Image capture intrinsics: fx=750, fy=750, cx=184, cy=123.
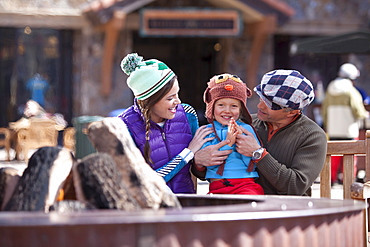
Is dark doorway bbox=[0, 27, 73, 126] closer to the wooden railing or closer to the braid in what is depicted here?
the wooden railing

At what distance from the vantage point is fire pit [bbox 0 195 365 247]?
1.96m

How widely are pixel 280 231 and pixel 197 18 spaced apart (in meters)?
12.3

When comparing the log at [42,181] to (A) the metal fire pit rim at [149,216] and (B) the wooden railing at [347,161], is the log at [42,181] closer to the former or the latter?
(A) the metal fire pit rim at [149,216]

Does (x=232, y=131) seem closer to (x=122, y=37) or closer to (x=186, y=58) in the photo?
(x=122, y=37)

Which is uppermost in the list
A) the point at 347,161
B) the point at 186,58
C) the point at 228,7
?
the point at 228,7

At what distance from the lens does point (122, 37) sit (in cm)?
1499

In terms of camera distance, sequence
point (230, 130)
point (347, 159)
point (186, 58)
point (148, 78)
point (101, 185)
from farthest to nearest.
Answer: point (186, 58) < point (347, 159) < point (230, 130) < point (148, 78) < point (101, 185)

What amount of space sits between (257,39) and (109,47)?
9.56 feet

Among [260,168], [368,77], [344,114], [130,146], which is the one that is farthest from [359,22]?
[130,146]

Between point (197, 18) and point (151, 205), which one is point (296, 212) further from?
point (197, 18)

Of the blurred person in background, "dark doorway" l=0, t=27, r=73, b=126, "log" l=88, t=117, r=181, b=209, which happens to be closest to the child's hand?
"log" l=88, t=117, r=181, b=209

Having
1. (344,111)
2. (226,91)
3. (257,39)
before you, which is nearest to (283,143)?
(226,91)

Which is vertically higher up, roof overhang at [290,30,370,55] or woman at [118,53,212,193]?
roof overhang at [290,30,370,55]

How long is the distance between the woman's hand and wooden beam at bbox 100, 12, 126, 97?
10.1m
